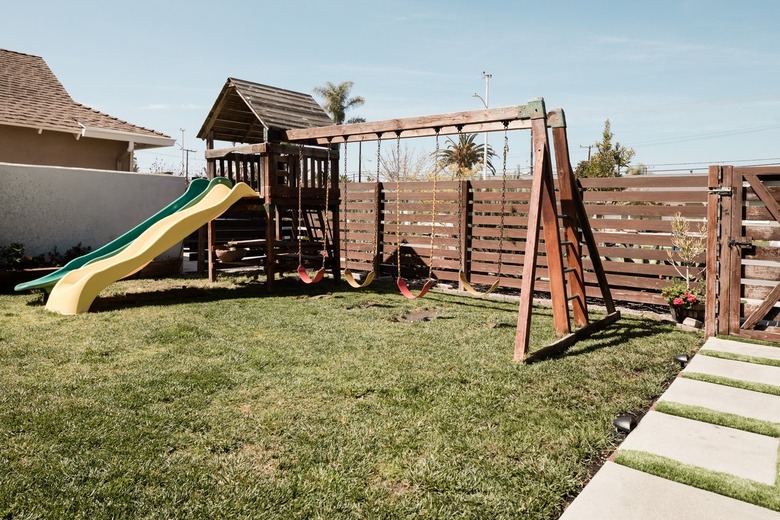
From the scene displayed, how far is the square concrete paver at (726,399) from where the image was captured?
372 centimetres

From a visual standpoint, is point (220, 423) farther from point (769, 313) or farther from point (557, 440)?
point (769, 313)

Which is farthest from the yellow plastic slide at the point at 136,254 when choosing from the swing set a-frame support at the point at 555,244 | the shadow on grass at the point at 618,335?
the shadow on grass at the point at 618,335

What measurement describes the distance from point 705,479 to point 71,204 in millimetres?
11344

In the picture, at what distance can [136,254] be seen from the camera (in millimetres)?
7781

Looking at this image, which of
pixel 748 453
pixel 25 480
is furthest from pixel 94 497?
pixel 748 453

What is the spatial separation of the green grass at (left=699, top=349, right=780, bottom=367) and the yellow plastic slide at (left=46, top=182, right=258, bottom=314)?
7.21 metres

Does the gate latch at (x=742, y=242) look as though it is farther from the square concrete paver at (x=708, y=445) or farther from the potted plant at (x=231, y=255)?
the potted plant at (x=231, y=255)

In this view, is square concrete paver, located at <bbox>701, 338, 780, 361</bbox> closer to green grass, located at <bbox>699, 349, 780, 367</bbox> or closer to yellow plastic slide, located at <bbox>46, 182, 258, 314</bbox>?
green grass, located at <bbox>699, 349, 780, 367</bbox>

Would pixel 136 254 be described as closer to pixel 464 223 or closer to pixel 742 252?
pixel 464 223

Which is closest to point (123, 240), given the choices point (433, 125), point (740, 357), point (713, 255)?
point (433, 125)

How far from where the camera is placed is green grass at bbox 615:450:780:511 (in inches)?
102

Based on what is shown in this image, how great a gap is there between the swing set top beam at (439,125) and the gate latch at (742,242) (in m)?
2.53

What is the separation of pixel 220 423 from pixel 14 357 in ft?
9.27

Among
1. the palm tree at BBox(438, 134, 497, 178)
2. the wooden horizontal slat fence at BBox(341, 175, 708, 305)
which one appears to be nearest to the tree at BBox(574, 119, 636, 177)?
the palm tree at BBox(438, 134, 497, 178)
